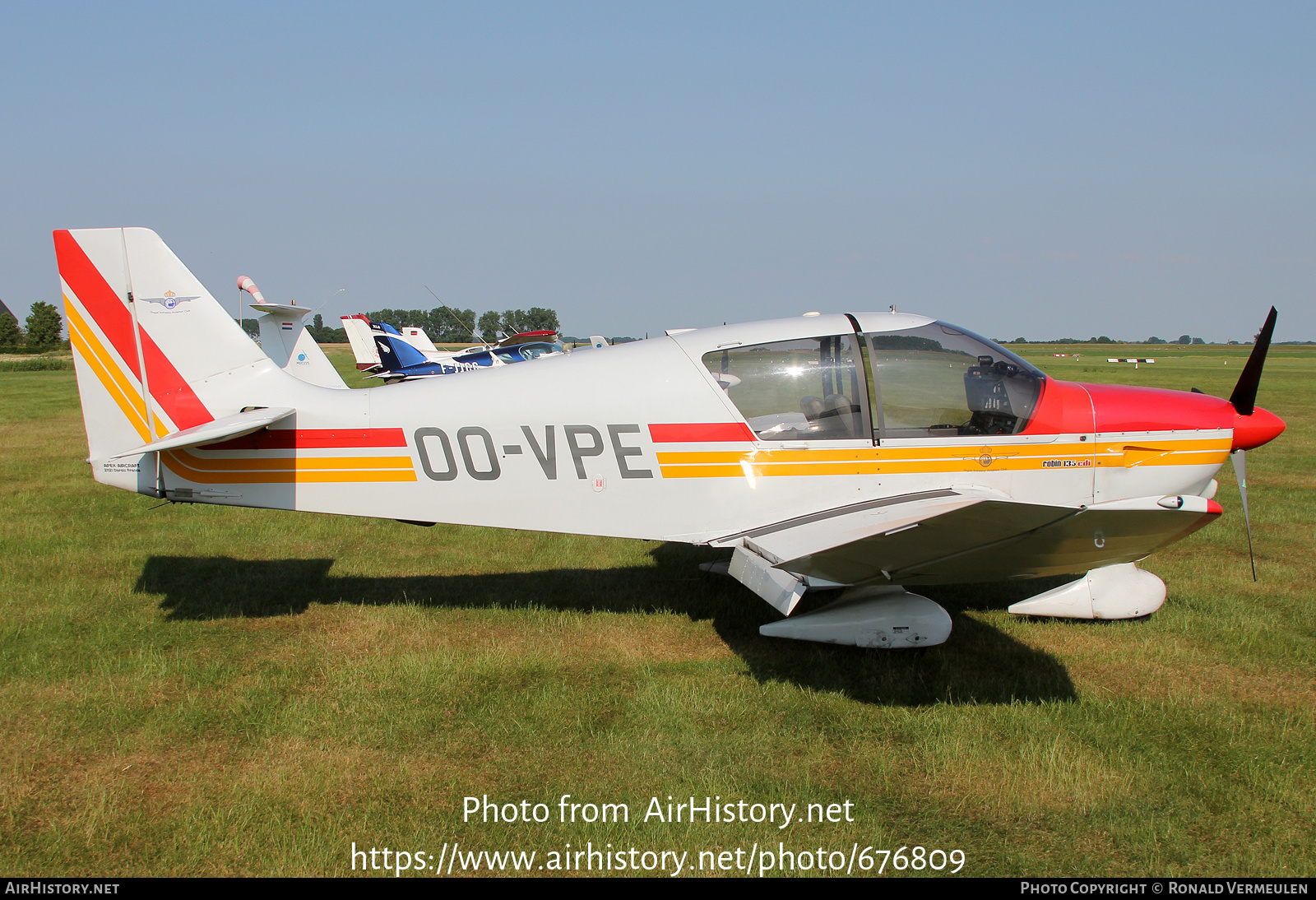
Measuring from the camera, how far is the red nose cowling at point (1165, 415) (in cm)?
475

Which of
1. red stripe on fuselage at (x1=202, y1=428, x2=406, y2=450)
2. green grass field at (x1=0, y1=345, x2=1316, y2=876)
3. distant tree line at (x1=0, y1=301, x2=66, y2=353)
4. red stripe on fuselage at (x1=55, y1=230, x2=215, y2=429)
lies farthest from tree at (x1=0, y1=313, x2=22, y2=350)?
red stripe on fuselage at (x1=202, y1=428, x2=406, y2=450)

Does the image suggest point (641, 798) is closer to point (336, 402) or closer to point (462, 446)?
point (462, 446)

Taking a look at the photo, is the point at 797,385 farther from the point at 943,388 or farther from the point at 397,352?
the point at 397,352

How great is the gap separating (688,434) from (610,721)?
1730 millimetres

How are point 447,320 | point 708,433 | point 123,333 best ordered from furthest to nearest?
point 447,320 < point 123,333 < point 708,433

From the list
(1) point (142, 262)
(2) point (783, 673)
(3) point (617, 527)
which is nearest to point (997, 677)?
(2) point (783, 673)

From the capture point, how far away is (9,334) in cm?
6800

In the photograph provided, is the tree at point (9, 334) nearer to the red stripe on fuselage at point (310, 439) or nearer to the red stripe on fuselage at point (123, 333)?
the red stripe on fuselage at point (123, 333)

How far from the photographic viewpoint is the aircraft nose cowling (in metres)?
4.84

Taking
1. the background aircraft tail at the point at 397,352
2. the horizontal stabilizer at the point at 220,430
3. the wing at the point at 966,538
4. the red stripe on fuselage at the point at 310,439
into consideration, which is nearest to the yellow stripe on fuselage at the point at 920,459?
the wing at the point at 966,538

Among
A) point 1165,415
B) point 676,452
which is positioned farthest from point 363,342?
point 1165,415

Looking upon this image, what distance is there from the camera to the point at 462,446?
4805mm

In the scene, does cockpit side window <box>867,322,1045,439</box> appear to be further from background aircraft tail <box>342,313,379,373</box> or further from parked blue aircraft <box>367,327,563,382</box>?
background aircraft tail <box>342,313,379,373</box>

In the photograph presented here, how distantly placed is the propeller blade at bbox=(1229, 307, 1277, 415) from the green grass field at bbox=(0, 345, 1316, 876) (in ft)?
4.87
